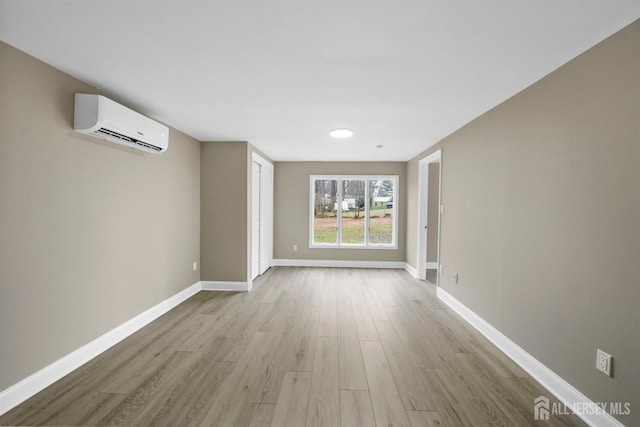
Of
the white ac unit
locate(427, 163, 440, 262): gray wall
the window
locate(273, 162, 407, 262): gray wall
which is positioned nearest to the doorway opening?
locate(273, 162, 407, 262): gray wall

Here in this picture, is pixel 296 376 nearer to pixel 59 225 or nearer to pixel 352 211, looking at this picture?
pixel 59 225

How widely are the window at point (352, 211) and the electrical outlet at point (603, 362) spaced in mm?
4715

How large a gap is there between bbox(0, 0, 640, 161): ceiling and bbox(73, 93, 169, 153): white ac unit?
7.6 inches

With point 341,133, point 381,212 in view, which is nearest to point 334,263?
point 381,212

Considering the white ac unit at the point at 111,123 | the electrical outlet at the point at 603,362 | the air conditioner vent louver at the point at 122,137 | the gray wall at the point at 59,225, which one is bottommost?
the electrical outlet at the point at 603,362

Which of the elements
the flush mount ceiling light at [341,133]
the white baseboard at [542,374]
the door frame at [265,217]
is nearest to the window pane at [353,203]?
the door frame at [265,217]

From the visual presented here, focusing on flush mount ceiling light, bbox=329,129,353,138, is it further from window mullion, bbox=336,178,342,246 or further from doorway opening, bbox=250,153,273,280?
window mullion, bbox=336,178,342,246

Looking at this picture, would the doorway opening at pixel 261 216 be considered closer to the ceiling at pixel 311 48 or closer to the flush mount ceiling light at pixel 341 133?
the flush mount ceiling light at pixel 341 133

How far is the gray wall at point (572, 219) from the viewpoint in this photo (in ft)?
5.37

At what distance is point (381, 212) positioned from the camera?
21.6ft

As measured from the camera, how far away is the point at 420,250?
18.2 feet

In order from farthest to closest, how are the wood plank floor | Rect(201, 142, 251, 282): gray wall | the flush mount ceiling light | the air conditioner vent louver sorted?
Rect(201, 142, 251, 282): gray wall → the flush mount ceiling light → the air conditioner vent louver → the wood plank floor

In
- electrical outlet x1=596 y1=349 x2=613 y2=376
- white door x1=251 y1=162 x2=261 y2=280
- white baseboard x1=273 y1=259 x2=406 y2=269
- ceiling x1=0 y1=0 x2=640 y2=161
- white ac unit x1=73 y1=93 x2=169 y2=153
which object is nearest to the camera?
ceiling x1=0 y1=0 x2=640 y2=161

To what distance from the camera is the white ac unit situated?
7.79ft
